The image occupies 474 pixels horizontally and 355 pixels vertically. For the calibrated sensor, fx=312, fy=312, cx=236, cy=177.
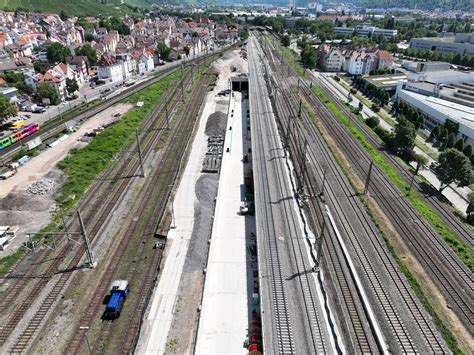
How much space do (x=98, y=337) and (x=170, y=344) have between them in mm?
6584

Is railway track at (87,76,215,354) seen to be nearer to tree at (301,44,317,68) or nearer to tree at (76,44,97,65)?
tree at (76,44,97,65)

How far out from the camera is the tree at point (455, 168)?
50.4 metres

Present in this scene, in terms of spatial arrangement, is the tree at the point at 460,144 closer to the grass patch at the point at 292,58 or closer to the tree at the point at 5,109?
the grass patch at the point at 292,58

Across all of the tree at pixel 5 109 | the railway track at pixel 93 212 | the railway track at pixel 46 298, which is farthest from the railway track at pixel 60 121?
the railway track at pixel 46 298

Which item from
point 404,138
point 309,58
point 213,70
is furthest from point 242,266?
point 309,58

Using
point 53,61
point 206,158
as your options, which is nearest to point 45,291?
point 206,158

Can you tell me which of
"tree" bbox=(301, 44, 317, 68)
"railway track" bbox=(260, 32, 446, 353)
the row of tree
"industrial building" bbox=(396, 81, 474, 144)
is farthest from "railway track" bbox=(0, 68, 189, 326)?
"tree" bbox=(301, 44, 317, 68)

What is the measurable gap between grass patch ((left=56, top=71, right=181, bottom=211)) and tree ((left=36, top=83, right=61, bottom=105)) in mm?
22953

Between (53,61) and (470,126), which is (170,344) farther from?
(53,61)

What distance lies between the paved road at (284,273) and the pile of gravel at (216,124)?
54.7ft

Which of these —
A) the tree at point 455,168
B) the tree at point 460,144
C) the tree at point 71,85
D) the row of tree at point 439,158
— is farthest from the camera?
the tree at point 71,85

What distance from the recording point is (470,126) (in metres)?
70.5

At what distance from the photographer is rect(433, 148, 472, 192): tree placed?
165ft

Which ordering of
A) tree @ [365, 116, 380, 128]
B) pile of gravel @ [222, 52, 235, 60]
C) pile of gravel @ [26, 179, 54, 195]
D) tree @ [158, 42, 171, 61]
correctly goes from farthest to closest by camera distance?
pile of gravel @ [222, 52, 235, 60] → tree @ [158, 42, 171, 61] → tree @ [365, 116, 380, 128] → pile of gravel @ [26, 179, 54, 195]
